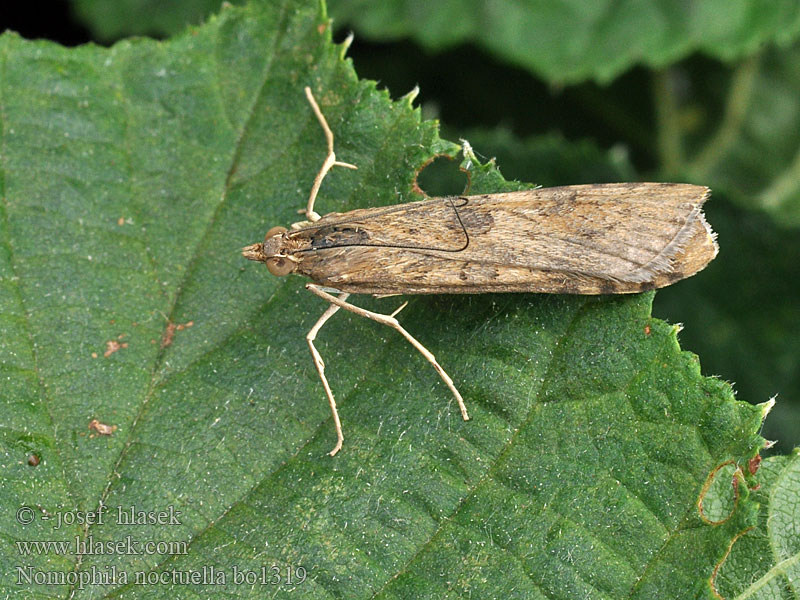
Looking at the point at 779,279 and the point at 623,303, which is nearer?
the point at 623,303

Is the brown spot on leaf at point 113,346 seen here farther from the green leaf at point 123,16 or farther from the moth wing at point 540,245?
the green leaf at point 123,16

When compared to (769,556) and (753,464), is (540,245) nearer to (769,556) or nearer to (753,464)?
(753,464)

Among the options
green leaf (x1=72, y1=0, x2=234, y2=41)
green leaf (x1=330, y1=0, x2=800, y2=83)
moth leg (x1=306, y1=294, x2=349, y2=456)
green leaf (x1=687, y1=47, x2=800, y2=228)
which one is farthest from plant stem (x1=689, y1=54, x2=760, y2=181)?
green leaf (x1=72, y1=0, x2=234, y2=41)

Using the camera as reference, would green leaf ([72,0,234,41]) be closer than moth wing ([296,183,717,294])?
No

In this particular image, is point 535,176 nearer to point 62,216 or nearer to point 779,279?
point 779,279

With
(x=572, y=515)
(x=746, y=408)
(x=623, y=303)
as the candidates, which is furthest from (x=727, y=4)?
(x=572, y=515)

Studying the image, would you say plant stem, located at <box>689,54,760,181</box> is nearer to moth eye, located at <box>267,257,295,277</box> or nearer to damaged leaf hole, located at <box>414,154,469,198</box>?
damaged leaf hole, located at <box>414,154,469,198</box>
